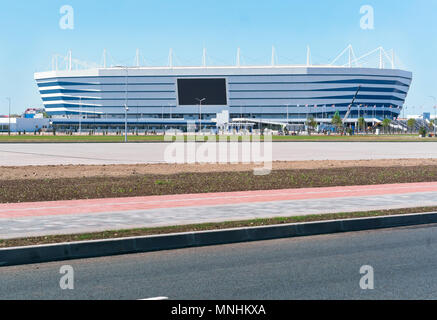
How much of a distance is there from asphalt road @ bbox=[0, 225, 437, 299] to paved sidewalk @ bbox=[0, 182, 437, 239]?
191 centimetres

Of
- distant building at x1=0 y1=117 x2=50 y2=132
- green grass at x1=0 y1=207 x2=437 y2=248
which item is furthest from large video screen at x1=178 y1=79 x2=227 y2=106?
green grass at x1=0 y1=207 x2=437 y2=248

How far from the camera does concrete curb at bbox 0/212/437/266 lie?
8.22 m

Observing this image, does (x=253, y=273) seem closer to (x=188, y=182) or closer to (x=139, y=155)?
(x=188, y=182)

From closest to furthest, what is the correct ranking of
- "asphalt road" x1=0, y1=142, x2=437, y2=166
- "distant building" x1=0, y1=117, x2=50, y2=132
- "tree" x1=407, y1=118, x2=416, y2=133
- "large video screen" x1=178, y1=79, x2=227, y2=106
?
"asphalt road" x1=0, y1=142, x2=437, y2=166 < "distant building" x1=0, y1=117, x2=50, y2=132 < "tree" x1=407, y1=118, x2=416, y2=133 < "large video screen" x1=178, y1=79, x2=227, y2=106

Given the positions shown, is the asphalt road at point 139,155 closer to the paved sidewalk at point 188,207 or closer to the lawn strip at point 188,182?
the lawn strip at point 188,182

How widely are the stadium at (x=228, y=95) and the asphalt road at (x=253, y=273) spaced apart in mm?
165059

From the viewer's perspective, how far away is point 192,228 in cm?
995

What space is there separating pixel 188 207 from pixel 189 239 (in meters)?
3.37

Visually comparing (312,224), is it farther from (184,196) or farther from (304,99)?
(304,99)

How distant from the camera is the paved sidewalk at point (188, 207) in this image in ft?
33.9

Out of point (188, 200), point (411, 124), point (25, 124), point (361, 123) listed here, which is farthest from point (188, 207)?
point (411, 124)

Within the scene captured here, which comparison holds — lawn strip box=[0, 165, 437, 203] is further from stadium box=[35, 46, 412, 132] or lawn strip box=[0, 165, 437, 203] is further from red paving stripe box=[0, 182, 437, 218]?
stadium box=[35, 46, 412, 132]

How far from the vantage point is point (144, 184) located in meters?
17.1

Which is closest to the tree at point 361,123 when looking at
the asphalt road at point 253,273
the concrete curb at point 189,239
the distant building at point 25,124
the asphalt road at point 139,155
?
the distant building at point 25,124
